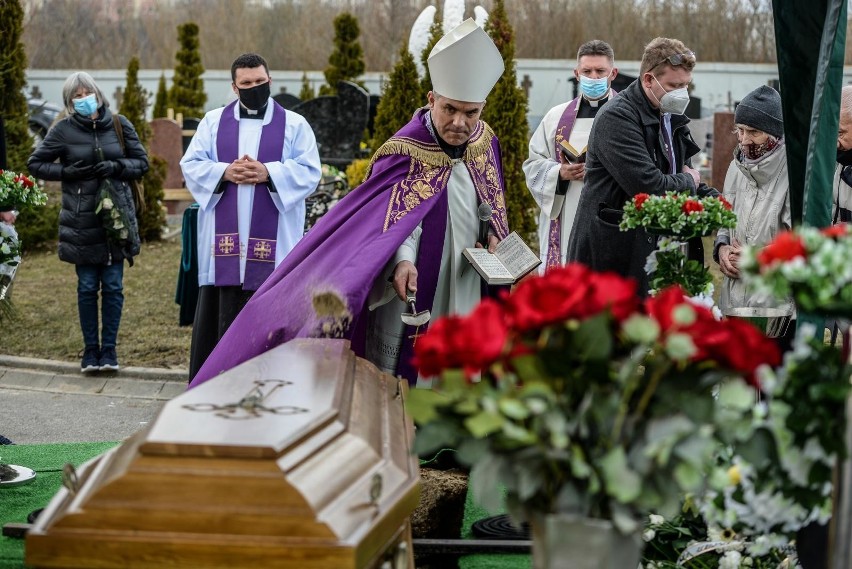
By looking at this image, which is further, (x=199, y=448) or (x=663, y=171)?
(x=663, y=171)

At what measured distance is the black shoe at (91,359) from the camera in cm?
797

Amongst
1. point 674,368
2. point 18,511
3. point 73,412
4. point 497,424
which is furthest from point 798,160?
point 73,412

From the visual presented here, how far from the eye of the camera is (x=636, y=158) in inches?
208

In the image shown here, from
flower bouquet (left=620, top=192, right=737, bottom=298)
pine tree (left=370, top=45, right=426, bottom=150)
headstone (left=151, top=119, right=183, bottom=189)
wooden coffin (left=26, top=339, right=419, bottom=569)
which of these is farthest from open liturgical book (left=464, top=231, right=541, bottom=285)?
headstone (left=151, top=119, right=183, bottom=189)

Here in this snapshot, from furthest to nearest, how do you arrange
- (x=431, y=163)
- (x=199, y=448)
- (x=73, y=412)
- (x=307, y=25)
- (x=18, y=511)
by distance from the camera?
(x=307, y=25) < (x=73, y=412) < (x=431, y=163) < (x=18, y=511) < (x=199, y=448)

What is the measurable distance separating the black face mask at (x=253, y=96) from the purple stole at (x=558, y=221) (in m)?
1.72

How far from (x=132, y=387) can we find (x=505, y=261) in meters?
3.79

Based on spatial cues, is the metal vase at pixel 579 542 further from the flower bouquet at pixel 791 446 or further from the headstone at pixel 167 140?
the headstone at pixel 167 140

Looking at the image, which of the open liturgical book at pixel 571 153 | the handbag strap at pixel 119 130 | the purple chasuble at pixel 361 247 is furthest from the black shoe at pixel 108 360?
the purple chasuble at pixel 361 247

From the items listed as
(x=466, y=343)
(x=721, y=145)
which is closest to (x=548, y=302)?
(x=466, y=343)

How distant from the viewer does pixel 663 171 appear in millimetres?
5520

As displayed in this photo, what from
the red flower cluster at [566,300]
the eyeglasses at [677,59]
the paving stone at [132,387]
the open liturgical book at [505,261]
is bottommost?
the paving stone at [132,387]

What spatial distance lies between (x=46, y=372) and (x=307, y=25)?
26.8m

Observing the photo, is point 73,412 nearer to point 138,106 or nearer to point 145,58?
point 138,106
